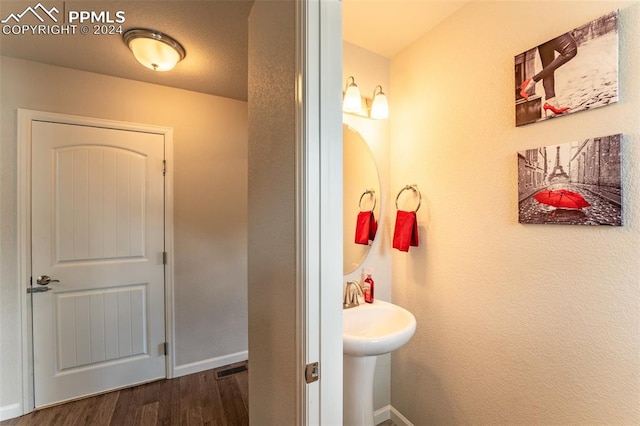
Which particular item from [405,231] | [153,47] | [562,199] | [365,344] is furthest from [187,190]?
[562,199]

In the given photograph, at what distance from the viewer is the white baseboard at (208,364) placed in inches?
90.2

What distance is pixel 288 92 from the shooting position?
2.73 feet

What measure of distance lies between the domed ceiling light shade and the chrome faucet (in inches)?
71.1

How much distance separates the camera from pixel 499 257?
125 cm

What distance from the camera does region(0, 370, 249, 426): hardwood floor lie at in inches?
71.1

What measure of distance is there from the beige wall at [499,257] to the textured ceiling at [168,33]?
3.49 feet

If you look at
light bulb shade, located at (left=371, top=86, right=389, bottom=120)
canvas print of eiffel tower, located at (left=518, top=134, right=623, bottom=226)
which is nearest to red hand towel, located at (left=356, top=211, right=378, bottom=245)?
light bulb shade, located at (left=371, top=86, right=389, bottom=120)

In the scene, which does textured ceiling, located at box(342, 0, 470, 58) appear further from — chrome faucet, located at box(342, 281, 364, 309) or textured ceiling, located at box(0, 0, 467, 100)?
chrome faucet, located at box(342, 281, 364, 309)

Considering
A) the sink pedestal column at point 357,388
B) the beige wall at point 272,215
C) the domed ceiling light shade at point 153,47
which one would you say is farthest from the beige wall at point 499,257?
the domed ceiling light shade at point 153,47

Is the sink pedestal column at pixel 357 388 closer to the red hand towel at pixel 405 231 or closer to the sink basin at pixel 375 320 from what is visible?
the sink basin at pixel 375 320

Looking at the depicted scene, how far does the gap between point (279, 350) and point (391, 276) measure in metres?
1.08

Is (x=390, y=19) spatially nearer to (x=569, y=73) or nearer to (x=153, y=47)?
(x=569, y=73)

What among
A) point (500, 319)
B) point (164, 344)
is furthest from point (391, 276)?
point (164, 344)

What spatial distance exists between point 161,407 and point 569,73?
2.97 m
